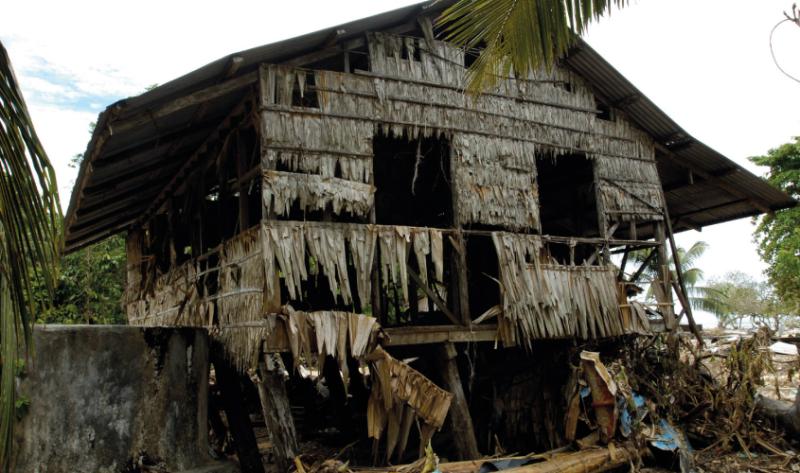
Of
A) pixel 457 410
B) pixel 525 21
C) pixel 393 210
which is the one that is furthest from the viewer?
pixel 393 210

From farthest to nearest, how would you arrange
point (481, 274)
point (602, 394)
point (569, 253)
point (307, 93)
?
point (569, 253) < point (481, 274) < point (602, 394) < point (307, 93)

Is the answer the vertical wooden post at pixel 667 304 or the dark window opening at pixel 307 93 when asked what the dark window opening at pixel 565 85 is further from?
the dark window opening at pixel 307 93

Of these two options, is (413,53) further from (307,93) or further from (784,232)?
(784,232)

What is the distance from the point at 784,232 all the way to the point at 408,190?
13837mm

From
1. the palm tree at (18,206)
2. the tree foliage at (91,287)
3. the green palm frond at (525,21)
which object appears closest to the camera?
the palm tree at (18,206)

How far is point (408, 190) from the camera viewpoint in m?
12.1

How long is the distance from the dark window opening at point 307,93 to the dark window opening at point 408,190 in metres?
3.09

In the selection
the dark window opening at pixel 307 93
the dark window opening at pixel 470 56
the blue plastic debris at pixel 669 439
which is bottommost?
the blue plastic debris at pixel 669 439

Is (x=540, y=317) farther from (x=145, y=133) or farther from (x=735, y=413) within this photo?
(x=145, y=133)

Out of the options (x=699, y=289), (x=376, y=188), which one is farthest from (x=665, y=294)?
(x=699, y=289)

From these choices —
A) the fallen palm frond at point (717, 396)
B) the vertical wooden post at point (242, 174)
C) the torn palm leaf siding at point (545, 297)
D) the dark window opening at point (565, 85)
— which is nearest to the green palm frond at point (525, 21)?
the vertical wooden post at point (242, 174)

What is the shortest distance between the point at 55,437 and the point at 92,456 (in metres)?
0.39

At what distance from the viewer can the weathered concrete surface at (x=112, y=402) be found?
569 cm

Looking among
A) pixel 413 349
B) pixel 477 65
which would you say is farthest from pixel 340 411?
pixel 477 65
